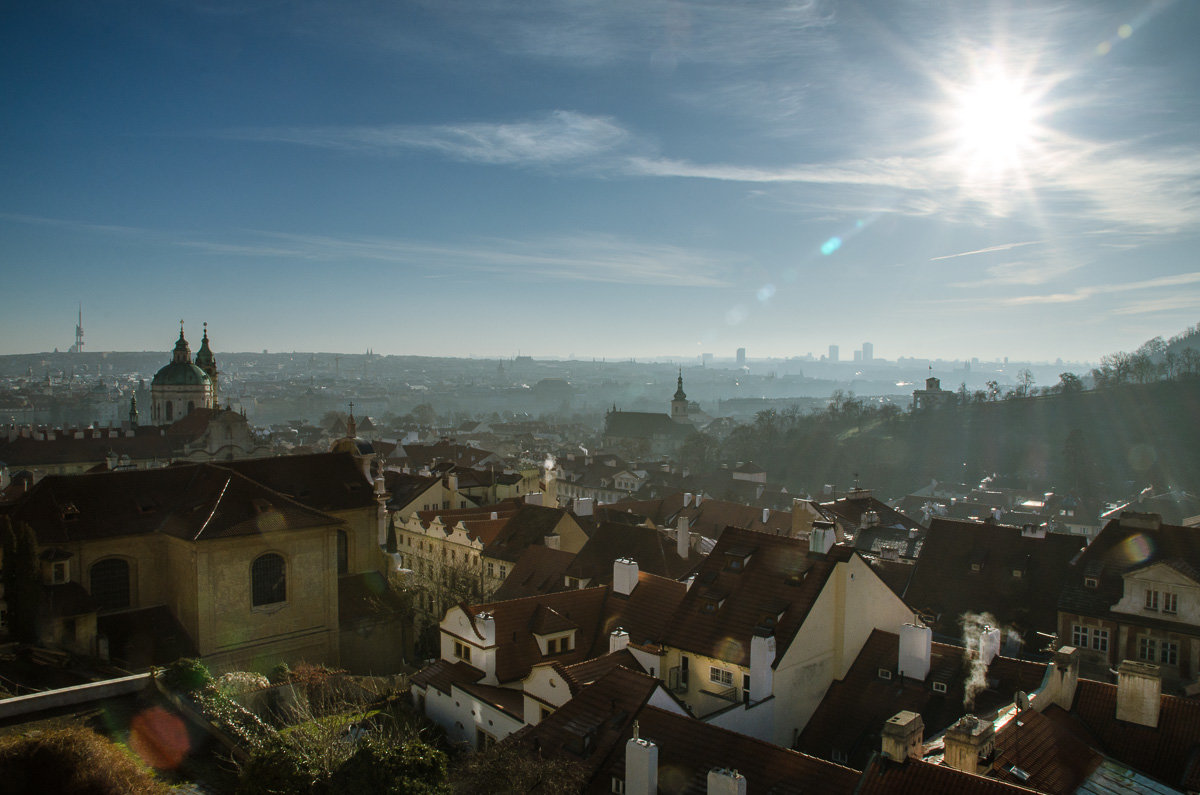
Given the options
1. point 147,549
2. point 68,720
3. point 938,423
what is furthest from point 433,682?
point 938,423

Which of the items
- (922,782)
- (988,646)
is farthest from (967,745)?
(988,646)

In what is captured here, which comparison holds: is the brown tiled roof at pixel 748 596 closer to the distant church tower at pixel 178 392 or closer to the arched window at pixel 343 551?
the arched window at pixel 343 551

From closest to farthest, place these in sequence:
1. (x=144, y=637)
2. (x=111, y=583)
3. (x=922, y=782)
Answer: (x=922, y=782) → (x=144, y=637) → (x=111, y=583)

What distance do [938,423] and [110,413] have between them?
194 metres

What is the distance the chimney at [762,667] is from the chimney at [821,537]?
357 cm

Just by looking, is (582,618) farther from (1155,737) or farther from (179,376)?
(179,376)

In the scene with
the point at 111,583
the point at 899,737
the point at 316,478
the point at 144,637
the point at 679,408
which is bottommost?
the point at 144,637

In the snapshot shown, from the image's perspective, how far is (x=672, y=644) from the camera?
69.9ft

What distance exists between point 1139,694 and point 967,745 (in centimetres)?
551

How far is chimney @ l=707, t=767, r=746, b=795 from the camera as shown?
12727mm

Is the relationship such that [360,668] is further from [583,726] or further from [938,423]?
[938,423]

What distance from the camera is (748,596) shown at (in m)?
21.8

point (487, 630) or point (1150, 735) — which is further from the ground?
point (487, 630)

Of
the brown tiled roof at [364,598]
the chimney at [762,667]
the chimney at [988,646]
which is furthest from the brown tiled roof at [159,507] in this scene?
the chimney at [988,646]
